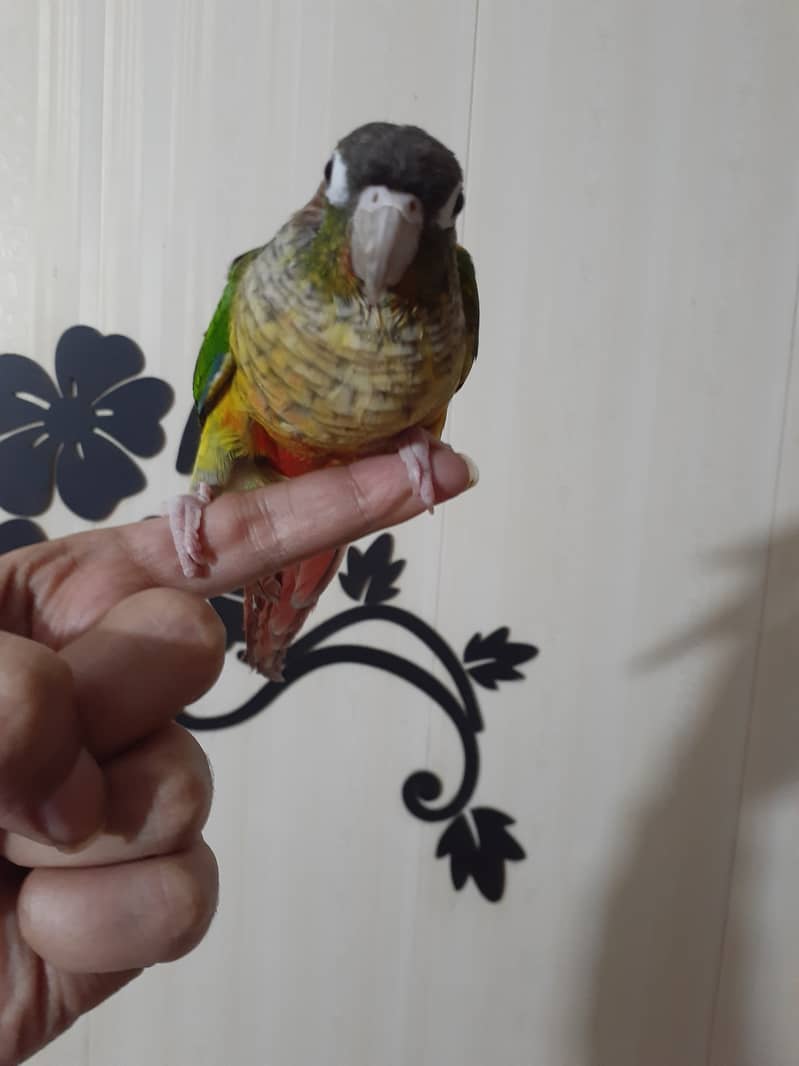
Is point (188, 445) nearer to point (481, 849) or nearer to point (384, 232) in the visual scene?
point (384, 232)

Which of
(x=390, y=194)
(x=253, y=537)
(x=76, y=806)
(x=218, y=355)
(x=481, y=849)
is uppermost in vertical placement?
(x=390, y=194)

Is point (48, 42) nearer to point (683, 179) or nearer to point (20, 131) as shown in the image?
point (20, 131)

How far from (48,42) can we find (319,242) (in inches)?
29.8

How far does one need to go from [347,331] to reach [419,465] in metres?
0.14

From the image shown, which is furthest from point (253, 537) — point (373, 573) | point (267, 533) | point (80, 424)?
point (80, 424)

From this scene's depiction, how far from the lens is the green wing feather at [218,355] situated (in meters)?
0.66

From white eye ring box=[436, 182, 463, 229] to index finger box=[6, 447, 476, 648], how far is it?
0.19 metres

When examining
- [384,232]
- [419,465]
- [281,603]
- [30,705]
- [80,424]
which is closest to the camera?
[30,705]

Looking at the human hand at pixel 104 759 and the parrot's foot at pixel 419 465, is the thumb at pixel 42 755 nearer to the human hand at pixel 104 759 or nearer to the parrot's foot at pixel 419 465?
the human hand at pixel 104 759

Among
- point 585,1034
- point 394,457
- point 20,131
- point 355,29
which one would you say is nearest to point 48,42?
point 20,131

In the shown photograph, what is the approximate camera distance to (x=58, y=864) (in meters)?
0.52

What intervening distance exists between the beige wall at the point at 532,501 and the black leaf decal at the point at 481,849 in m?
0.03

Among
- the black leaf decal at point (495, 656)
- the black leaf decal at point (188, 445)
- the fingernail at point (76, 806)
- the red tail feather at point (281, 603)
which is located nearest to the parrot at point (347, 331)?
the red tail feather at point (281, 603)

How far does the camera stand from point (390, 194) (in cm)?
51
